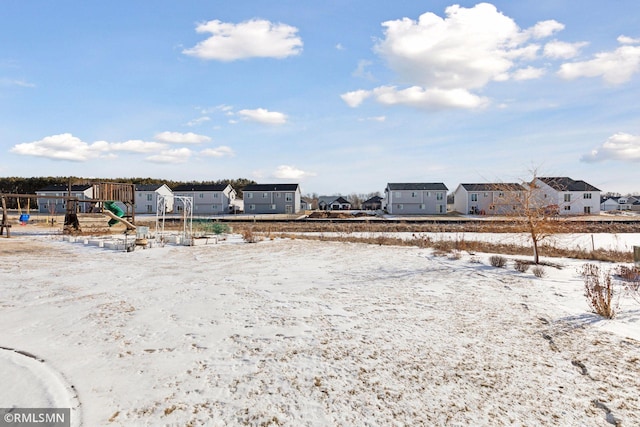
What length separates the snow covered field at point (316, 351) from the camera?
14.4 ft

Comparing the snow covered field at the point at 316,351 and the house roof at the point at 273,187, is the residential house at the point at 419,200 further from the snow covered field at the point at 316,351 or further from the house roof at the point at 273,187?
the snow covered field at the point at 316,351

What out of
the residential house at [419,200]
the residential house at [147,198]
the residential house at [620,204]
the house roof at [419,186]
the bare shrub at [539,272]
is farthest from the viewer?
the residential house at [620,204]

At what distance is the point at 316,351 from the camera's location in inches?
235

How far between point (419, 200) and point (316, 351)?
203 feet

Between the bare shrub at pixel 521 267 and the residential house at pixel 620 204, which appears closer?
the bare shrub at pixel 521 267

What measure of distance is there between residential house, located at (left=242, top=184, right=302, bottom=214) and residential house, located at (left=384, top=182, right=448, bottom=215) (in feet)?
60.0

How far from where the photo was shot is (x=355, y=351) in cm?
596

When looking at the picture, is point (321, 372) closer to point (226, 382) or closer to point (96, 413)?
point (226, 382)

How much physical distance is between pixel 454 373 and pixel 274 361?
268 centimetres

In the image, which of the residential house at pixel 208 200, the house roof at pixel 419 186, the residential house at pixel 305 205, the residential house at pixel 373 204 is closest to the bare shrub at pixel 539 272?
the house roof at pixel 419 186

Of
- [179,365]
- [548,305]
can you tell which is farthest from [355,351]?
[548,305]

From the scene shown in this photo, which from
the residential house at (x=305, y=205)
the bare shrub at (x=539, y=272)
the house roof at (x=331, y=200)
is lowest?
the bare shrub at (x=539, y=272)

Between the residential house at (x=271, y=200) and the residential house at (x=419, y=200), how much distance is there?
60.0 ft

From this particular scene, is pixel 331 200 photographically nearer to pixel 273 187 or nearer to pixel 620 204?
pixel 273 187
